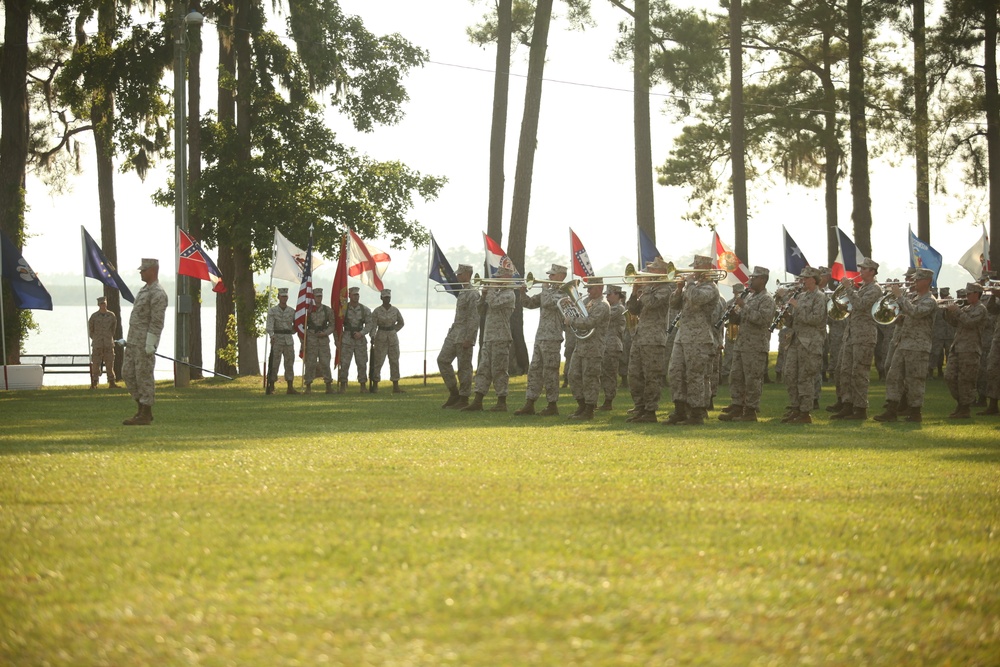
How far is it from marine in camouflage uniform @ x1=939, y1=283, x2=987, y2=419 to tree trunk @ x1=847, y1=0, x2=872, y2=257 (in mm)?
13232

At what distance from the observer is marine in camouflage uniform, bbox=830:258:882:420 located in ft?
54.0

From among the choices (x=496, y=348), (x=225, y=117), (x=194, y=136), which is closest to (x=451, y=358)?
(x=496, y=348)

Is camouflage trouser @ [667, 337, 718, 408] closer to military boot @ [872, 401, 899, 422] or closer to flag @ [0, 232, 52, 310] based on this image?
military boot @ [872, 401, 899, 422]

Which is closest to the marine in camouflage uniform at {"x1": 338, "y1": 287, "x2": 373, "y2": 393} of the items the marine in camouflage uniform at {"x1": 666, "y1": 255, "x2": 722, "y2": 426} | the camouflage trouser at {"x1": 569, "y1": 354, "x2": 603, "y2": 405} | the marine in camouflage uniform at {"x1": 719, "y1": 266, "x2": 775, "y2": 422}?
the camouflage trouser at {"x1": 569, "y1": 354, "x2": 603, "y2": 405}

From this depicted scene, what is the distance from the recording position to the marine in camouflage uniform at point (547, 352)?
653 inches

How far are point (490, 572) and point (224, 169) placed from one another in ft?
78.1

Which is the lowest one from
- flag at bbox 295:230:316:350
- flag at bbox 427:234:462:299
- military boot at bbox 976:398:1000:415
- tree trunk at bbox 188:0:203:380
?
military boot at bbox 976:398:1000:415

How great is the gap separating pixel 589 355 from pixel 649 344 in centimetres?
104

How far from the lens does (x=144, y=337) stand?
1405 cm

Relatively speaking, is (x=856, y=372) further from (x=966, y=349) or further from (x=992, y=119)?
(x=992, y=119)

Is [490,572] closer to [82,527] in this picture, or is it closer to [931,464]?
[82,527]

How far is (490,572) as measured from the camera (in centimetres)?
556

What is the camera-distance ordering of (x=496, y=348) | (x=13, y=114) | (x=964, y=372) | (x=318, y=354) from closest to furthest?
(x=964, y=372) → (x=496, y=348) → (x=318, y=354) → (x=13, y=114)

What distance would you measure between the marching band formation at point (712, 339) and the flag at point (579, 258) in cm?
187
